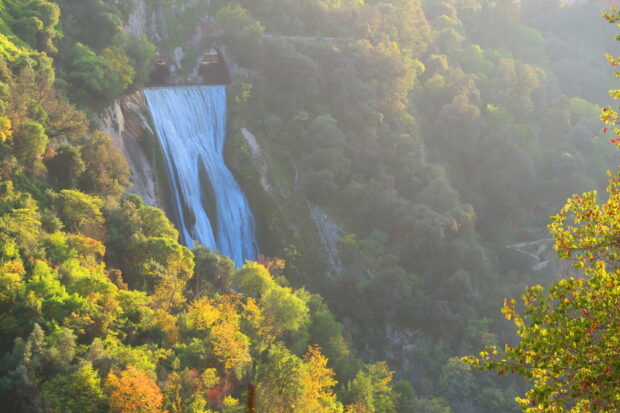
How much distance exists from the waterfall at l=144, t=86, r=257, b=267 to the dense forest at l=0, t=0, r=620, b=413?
1.59m

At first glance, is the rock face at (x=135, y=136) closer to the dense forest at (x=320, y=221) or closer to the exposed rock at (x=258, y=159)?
the dense forest at (x=320, y=221)

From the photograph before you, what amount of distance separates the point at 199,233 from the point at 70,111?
44.1 ft

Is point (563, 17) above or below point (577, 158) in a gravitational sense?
above

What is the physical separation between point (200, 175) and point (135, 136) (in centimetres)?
662

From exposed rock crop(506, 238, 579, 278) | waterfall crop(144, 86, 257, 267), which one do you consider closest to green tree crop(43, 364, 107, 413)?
waterfall crop(144, 86, 257, 267)

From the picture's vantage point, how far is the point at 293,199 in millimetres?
49312

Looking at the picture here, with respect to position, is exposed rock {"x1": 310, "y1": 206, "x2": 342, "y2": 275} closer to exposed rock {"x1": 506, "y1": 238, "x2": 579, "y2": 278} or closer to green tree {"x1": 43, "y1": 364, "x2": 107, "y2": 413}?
exposed rock {"x1": 506, "y1": 238, "x2": 579, "y2": 278}

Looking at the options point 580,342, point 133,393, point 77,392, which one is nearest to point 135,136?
point 77,392

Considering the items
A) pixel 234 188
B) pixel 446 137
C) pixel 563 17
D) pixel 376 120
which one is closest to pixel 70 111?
pixel 234 188

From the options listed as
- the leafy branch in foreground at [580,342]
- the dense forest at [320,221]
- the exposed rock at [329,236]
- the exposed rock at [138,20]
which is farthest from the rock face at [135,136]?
the leafy branch in foreground at [580,342]

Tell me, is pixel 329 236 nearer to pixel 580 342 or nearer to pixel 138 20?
pixel 138 20

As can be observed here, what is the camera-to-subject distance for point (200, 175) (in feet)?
148

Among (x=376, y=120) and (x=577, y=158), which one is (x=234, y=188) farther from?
(x=577, y=158)

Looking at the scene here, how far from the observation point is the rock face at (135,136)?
3881cm
